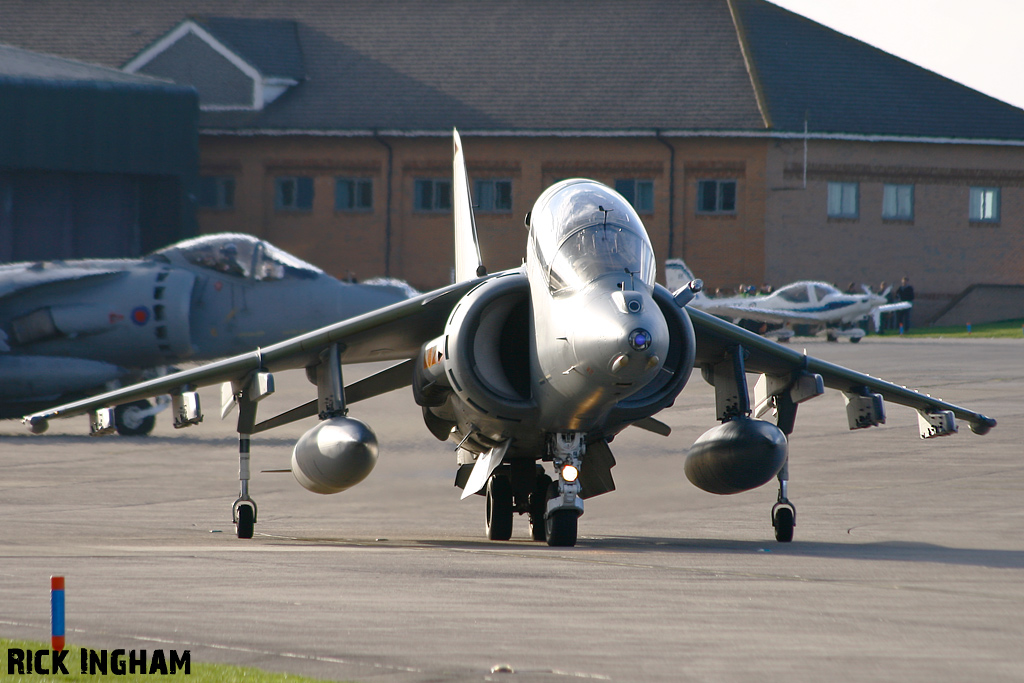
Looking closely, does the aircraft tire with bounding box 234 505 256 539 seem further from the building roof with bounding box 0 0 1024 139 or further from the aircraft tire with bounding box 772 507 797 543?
the building roof with bounding box 0 0 1024 139

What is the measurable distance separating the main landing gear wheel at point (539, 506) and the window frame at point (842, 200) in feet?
152

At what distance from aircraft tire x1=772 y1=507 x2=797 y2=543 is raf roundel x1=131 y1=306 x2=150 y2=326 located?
46.0ft

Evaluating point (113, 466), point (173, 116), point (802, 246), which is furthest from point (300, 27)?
point (113, 466)

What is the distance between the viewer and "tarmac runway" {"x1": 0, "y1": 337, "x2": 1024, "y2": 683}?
7.70 m

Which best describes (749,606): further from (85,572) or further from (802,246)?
(802,246)

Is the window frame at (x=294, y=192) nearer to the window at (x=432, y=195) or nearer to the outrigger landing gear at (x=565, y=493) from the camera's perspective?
the window at (x=432, y=195)

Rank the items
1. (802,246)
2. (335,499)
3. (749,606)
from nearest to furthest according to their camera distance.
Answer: (749,606) → (335,499) → (802,246)

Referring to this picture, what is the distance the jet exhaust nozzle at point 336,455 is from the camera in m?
12.9

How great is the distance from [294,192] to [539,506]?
159 feet

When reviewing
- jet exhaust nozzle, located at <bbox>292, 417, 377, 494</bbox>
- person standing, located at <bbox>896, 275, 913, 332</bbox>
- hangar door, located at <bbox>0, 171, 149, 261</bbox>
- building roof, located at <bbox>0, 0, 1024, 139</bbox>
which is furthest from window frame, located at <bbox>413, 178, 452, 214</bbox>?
jet exhaust nozzle, located at <bbox>292, 417, 377, 494</bbox>

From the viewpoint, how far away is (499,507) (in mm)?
14000

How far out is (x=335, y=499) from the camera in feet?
56.4

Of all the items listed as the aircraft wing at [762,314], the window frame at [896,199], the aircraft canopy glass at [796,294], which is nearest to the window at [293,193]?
the aircraft wing at [762,314]

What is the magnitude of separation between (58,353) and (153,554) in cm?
1392
